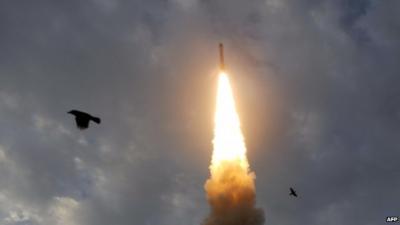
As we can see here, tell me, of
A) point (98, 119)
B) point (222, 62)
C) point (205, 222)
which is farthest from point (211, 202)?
point (98, 119)

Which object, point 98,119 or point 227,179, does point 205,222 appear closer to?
point 227,179

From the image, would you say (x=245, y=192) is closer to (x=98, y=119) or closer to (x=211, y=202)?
(x=211, y=202)

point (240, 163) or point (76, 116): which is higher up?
point (240, 163)

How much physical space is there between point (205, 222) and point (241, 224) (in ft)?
23.0

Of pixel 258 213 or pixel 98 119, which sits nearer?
pixel 98 119

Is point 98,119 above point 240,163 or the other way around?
the other way around

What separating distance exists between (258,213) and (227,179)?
8702 mm

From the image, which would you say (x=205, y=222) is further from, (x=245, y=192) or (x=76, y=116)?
(x=76, y=116)

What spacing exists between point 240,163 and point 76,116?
41.1m

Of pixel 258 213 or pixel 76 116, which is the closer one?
pixel 76 116

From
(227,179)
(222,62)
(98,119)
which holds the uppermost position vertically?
(222,62)

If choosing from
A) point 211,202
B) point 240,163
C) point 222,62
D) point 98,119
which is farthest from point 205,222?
point 98,119

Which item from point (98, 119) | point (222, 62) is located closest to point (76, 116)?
point (98, 119)

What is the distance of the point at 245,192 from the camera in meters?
133
